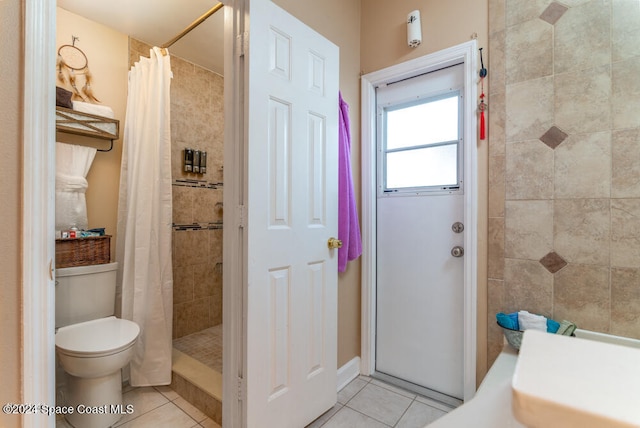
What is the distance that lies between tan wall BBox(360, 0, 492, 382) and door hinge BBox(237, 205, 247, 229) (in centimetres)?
130

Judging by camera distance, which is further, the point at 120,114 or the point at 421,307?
the point at 120,114

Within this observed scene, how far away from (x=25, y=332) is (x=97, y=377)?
0.96 m

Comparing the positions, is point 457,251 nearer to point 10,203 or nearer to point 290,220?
point 290,220

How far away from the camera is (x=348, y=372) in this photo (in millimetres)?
1973

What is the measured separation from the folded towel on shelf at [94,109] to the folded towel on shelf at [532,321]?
2.83 m

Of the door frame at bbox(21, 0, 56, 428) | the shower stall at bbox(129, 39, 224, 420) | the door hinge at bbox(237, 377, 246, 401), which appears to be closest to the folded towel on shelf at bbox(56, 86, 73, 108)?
the shower stall at bbox(129, 39, 224, 420)

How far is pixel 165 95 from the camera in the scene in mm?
2043

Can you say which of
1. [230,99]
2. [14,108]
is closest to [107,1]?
[230,99]

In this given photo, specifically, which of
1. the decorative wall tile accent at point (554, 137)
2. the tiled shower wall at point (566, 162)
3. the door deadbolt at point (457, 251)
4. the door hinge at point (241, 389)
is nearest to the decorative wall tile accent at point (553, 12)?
the tiled shower wall at point (566, 162)

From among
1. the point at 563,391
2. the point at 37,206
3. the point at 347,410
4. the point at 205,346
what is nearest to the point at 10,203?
the point at 37,206

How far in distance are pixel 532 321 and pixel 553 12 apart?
1.52m

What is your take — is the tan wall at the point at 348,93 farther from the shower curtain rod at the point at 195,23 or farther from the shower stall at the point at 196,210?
the shower stall at the point at 196,210

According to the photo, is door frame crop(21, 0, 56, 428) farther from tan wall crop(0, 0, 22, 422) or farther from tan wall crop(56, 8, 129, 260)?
tan wall crop(56, 8, 129, 260)

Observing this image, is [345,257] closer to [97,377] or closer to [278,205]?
[278,205]
